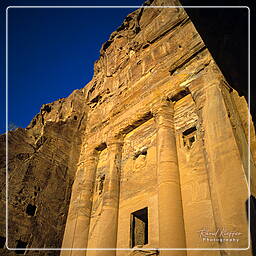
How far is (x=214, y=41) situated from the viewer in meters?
2.53

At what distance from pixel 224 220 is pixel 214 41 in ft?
14.3

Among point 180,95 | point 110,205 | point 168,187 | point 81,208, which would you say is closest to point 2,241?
point 81,208

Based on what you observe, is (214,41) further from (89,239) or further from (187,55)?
(89,239)

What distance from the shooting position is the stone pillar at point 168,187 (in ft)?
21.3

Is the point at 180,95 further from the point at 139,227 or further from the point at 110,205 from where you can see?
the point at 139,227

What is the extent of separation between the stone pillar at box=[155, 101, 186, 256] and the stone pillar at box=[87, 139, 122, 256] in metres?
2.45

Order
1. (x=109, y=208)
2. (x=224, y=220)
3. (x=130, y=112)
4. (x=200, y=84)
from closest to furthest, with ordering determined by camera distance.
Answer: (x=224, y=220) < (x=200, y=84) < (x=109, y=208) < (x=130, y=112)

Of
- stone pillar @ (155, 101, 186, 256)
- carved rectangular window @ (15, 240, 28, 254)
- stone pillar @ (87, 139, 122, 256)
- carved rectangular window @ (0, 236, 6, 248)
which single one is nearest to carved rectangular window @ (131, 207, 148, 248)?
stone pillar @ (87, 139, 122, 256)

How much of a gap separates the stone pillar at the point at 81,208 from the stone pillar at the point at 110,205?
65 centimetres

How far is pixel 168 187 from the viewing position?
753 centimetres

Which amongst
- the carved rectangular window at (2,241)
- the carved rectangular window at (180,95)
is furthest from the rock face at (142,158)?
the carved rectangular window at (2,241)

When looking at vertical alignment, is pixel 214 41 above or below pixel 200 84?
below

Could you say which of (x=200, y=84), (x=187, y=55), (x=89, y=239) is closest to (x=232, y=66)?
(x=200, y=84)

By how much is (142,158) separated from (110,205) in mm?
2219
